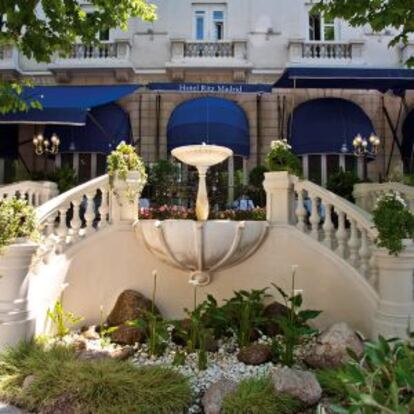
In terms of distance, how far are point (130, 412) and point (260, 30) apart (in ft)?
50.7

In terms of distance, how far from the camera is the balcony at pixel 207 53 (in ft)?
52.4

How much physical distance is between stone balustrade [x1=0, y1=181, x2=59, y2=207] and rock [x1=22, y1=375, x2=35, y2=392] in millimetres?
6796

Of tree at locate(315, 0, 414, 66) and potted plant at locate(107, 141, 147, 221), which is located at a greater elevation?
tree at locate(315, 0, 414, 66)

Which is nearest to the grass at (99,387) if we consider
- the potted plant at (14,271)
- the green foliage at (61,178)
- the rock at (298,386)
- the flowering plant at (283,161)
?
the potted plant at (14,271)

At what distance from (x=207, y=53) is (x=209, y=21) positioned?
170 centimetres

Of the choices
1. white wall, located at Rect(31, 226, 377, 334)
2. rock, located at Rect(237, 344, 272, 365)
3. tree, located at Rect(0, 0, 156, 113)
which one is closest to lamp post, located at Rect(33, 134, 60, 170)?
tree, located at Rect(0, 0, 156, 113)

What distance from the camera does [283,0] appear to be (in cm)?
1708

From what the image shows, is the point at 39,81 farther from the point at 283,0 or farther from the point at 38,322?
the point at 38,322

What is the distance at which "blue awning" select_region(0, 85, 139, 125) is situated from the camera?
40.8 ft

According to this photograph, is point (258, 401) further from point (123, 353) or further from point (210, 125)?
point (210, 125)

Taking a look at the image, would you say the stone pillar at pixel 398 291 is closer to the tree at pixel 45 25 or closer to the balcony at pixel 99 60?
the tree at pixel 45 25

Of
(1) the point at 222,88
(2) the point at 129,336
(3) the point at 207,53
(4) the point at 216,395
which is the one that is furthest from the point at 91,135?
(4) the point at 216,395

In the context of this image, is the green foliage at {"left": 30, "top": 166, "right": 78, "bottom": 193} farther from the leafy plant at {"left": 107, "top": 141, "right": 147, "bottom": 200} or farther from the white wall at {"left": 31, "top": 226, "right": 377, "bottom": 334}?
the white wall at {"left": 31, "top": 226, "right": 377, "bottom": 334}

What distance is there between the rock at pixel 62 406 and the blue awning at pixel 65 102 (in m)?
8.75
